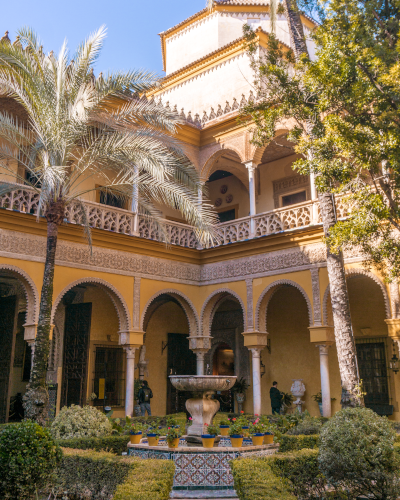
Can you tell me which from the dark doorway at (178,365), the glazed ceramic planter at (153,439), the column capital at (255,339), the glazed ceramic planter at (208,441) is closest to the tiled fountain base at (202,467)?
the glazed ceramic planter at (208,441)

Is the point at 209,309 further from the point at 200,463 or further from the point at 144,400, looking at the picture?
the point at 200,463

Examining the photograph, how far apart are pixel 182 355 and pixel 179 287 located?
3413 mm

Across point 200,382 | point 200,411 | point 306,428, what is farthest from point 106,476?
point 306,428

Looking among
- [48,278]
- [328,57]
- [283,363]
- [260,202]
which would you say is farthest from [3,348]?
[328,57]

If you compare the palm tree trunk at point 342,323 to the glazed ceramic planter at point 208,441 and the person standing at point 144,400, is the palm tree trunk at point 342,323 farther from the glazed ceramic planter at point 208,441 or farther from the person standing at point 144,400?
the person standing at point 144,400

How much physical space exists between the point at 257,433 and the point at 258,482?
8.64ft

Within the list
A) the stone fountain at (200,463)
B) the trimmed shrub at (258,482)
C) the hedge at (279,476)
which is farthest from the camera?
the stone fountain at (200,463)

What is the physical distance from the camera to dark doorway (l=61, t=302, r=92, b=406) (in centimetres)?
1220

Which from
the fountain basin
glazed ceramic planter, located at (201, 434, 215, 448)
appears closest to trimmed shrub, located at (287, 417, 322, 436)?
the fountain basin

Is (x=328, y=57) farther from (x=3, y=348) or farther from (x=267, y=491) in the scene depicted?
(x=3, y=348)

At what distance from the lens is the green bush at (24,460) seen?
4.42m

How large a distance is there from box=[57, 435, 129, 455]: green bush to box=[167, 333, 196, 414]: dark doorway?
762 centimetres

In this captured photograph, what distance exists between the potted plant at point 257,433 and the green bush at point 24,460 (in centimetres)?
332

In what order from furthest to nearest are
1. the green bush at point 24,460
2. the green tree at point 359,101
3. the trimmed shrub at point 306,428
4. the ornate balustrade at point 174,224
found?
the ornate balustrade at point 174,224
the trimmed shrub at point 306,428
the green tree at point 359,101
the green bush at point 24,460
